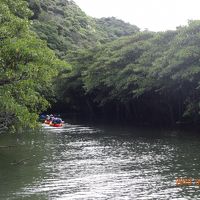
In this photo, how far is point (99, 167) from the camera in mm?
32969

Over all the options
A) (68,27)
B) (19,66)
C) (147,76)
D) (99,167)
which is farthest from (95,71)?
(68,27)

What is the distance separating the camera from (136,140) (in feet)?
161

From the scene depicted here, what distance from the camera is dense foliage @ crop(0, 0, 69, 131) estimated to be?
95.3 feet

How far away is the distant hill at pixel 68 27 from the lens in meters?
125

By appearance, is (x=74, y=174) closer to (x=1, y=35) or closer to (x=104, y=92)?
(x=1, y=35)

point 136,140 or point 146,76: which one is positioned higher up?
point 146,76

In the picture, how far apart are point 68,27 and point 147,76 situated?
84.0 m

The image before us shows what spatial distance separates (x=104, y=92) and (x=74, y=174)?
58356 millimetres

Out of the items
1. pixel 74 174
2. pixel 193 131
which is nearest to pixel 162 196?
pixel 74 174

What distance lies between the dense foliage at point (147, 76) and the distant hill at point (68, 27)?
25.6 m
